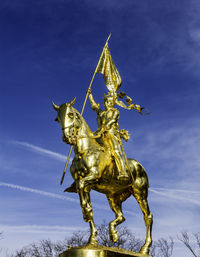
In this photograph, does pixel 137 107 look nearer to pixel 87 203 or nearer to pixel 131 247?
pixel 87 203

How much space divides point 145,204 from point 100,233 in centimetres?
1798

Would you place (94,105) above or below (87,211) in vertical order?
above

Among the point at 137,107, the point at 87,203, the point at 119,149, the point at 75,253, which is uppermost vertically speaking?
the point at 137,107

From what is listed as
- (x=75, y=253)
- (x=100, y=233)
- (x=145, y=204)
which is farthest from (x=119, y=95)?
(x=100, y=233)

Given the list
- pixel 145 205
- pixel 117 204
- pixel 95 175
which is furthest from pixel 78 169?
pixel 145 205

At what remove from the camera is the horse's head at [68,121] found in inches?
404

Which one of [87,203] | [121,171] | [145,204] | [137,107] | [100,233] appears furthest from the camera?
[100,233]

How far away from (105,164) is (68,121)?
171 centimetres

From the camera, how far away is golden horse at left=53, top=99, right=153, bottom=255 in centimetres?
980

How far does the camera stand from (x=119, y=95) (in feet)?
40.7

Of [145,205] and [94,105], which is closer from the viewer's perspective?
[145,205]

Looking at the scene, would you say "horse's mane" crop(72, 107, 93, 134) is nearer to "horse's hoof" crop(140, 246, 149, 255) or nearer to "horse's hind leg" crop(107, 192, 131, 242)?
"horse's hind leg" crop(107, 192, 131, 242)

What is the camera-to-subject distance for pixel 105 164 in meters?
10.4

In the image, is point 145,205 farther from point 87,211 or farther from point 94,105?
point 94,105
